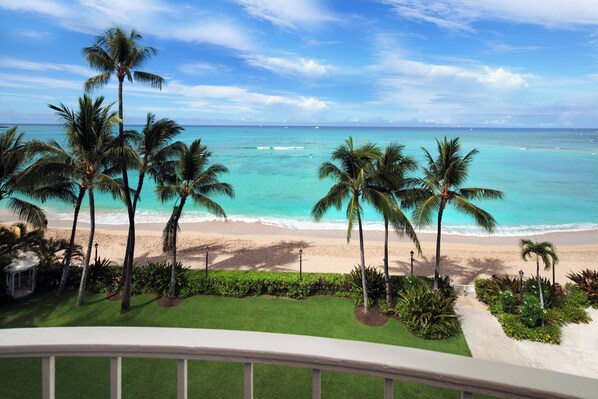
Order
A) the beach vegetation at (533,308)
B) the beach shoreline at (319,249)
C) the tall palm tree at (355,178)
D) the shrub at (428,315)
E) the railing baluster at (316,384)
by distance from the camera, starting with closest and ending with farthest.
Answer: the railing baluster at (316,384)
the shrub at (428,315)
the beach vegetation at (533,308)
the tall palm tree at (355,178)
the beach shoreline at (319,249)

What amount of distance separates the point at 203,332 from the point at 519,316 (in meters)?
14.6

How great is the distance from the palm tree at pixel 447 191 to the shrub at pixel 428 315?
2567 mm

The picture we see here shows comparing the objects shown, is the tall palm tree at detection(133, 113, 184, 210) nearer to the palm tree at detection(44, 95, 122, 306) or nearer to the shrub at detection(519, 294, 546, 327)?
the palm tree at detection(44, 95, 122, 306)

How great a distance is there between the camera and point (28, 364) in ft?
5.68

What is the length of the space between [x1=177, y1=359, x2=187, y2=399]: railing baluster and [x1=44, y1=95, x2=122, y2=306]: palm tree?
12.6m

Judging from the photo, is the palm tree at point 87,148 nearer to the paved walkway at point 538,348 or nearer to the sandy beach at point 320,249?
the sandy beach at point 320,249

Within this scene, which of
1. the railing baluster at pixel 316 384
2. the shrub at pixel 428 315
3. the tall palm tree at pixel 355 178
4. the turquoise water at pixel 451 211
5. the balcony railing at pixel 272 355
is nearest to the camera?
the balcony railing at pixel 272 355

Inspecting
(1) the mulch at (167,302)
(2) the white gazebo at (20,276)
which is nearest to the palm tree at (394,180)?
(1) the mulch at (167,302)

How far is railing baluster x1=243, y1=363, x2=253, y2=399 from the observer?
1.77m

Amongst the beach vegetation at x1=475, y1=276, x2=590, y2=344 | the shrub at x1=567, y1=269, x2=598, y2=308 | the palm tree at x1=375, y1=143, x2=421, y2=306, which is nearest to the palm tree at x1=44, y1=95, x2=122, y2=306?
the palm tree at x1=375, y1=143, x2=421, y2=306

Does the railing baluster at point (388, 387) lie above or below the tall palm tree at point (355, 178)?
below

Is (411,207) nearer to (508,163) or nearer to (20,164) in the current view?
(20,164)

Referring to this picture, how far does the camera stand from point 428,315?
41.0 ft

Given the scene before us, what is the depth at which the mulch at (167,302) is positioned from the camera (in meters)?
14.4
